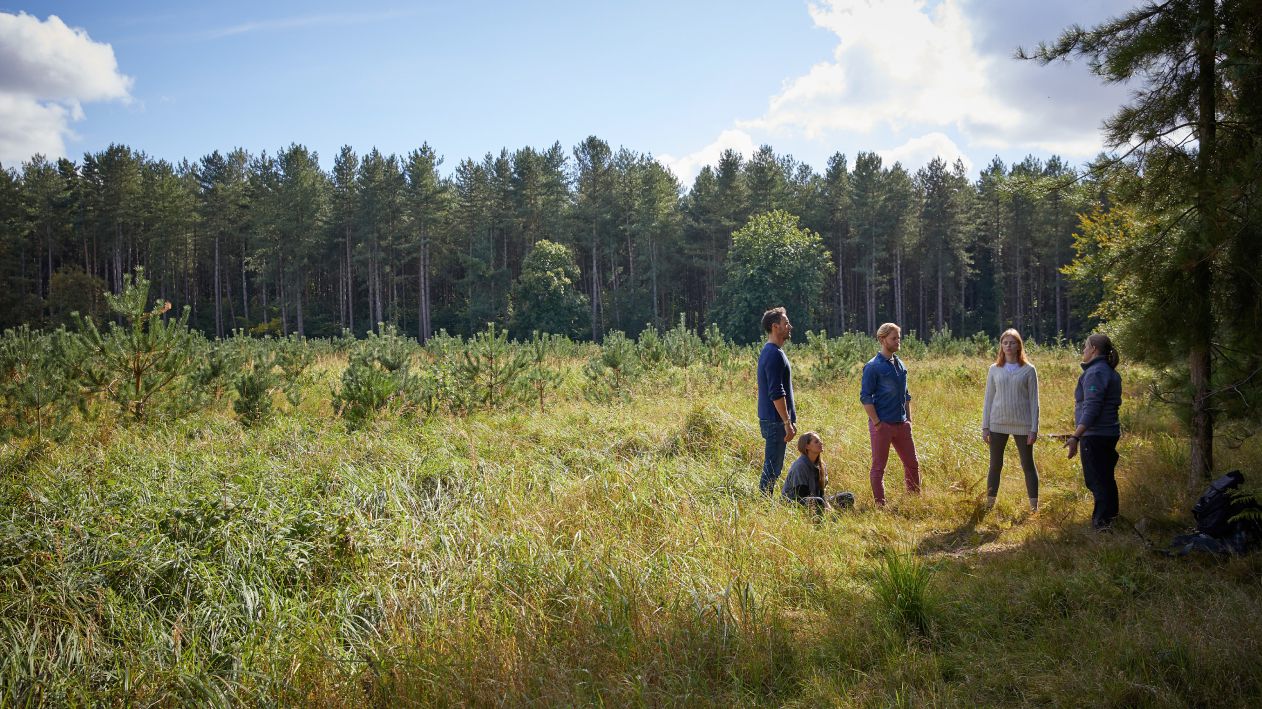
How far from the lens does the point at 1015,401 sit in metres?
5.86

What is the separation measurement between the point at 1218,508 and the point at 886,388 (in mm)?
2448

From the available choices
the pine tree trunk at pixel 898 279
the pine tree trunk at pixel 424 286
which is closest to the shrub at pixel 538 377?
the pine tree trunk at pixel 424 286

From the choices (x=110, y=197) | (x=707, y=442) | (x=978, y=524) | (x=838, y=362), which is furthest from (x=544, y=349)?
(x=110, y=197)

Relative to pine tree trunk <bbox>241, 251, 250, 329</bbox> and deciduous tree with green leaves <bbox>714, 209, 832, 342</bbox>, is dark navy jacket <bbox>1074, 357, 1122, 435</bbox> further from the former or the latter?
pine tree trunk <bbox>241, 251, 250, 329</bbox>

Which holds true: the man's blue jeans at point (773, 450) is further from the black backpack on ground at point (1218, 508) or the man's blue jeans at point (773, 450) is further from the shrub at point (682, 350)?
the shrub at point (682, 350)

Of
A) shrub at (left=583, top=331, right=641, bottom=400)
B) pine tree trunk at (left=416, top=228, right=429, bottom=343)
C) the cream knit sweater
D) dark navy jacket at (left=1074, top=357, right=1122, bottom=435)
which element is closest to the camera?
dark navy jacket at (left=1074, top=357, right=1122, bottom=435)

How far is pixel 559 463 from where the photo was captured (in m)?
7.13

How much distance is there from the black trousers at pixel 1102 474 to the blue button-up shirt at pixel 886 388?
1.49 metres

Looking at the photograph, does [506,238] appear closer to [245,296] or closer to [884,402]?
[245,296]

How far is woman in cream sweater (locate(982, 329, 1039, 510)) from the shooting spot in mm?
5809

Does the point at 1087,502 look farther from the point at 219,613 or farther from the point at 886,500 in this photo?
the point at 219,613

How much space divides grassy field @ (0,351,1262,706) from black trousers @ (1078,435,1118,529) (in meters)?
0.19

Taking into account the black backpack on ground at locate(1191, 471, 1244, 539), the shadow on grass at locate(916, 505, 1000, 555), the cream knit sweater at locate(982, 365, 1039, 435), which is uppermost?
the cream knit sweater at locate(982, 365, 1039, 435)

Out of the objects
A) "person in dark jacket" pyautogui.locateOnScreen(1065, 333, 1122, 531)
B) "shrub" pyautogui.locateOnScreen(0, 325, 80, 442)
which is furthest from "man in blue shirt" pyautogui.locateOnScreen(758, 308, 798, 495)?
"shrub" pyautogui.locateOnScreen(0, 325, 80, 442)
